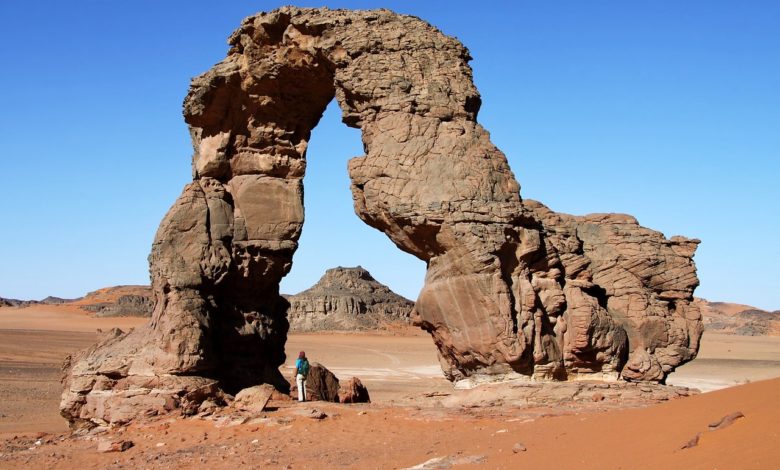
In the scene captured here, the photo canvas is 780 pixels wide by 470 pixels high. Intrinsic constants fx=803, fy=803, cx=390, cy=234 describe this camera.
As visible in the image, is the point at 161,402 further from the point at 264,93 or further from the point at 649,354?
the point at 649,354

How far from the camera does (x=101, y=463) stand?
9641 mm

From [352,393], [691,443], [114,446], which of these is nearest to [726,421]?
[691,443]

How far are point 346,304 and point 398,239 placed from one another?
45775 millimetres

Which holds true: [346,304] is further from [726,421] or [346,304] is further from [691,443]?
[691,443]

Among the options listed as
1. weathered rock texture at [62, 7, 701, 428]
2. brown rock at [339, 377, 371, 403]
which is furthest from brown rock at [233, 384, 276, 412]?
brown rock at [339, 377, 371, 403]

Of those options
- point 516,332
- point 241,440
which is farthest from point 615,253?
point 241,440

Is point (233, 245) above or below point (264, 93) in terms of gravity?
below

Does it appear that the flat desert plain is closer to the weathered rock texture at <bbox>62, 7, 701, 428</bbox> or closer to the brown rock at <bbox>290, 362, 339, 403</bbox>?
the weathered rock texture at <bbox>62, 7, 701, 428</bbox>

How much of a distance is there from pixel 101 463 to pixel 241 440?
167 cm

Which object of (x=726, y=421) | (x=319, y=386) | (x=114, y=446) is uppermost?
(x=726, y=421)

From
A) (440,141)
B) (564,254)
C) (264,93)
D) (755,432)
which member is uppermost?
(264,93)

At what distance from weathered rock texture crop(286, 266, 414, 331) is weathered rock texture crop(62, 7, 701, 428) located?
40805mm

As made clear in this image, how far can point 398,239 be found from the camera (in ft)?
37.0

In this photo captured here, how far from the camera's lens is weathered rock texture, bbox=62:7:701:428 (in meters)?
10.6
